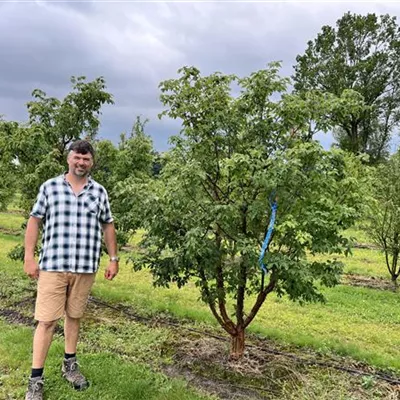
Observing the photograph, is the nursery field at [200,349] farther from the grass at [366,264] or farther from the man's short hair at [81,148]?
the grass at [366,264]

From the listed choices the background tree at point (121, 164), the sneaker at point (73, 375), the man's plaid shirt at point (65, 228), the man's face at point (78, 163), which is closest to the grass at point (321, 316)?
the background tree at point (121, 164)

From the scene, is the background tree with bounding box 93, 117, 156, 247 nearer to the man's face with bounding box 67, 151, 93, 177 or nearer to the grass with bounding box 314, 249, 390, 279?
the man's face with bounding box 67, 151, 93, 177

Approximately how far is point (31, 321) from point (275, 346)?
10.7 ft

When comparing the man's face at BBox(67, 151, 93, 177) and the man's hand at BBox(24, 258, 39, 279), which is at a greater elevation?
the man's face at BBox(67, 151, 93, 177)

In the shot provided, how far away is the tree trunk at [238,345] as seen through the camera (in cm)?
474

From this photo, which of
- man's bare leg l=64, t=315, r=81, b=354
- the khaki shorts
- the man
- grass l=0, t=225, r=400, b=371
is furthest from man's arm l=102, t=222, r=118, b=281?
grass l=0, t=225, r=400, b=371

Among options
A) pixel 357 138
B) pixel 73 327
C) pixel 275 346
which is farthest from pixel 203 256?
pixel 357 138

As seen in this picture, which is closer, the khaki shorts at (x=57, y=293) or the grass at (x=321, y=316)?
the khaki shorts at (x=57, y=293)

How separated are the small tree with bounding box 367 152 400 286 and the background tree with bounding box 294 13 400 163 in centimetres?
2172

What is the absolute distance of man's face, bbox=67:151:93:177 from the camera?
11.3 feet

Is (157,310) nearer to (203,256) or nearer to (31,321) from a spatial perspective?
(31,321)

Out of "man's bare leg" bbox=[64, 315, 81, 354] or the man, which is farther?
"man's bare leg" bbox=[64, 315, 81, 354]

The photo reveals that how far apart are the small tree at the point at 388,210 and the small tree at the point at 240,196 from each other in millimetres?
6066

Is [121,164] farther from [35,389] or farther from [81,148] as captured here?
[35,389]
